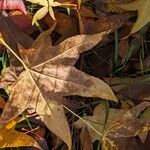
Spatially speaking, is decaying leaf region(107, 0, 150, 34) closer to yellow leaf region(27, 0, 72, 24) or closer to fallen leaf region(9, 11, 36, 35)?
yellow leaf region(27, 0, 72, 24)

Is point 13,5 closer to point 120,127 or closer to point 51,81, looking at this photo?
point 51,81

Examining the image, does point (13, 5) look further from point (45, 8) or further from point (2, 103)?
point (2, 103)

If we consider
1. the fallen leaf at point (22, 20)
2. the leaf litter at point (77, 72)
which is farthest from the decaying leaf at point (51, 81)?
the fallen leaf at point (22, 20)

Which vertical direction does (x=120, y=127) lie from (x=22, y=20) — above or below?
below

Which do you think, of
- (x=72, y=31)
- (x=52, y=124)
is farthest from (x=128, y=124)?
(x=72, y=31)

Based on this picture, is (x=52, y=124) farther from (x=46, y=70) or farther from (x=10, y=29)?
(x=10, y=29)

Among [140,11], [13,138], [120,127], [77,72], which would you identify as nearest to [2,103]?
[13,138]

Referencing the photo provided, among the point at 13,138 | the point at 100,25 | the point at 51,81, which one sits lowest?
the point at 13,138

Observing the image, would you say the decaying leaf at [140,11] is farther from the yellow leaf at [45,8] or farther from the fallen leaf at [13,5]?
the fallen leaf at [13,5]
